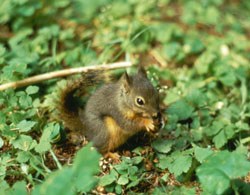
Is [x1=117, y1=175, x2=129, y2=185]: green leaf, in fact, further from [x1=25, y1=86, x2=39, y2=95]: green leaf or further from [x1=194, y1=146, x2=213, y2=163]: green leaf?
[x1=25, y1=86, x2=39, y2=95]: green leaf

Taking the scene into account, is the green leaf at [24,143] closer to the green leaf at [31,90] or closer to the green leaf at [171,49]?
the green leaf at [31,90]

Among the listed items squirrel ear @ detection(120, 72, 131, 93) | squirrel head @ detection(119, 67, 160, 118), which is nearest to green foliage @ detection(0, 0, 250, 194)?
squirrel head @ detection(119, 67, 160, 118)

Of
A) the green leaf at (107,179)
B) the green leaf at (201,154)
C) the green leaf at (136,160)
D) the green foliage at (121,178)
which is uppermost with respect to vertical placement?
the green leaf at (201,154)

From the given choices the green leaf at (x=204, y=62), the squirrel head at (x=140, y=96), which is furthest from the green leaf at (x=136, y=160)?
the green leaf at (x=204, y=62)

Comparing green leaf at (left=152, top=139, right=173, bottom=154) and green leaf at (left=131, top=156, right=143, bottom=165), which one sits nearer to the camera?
green leaf at (left=131, top=156, right=143, bottom=165)

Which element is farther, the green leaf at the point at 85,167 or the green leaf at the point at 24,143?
the green leaf at the point at 24,143

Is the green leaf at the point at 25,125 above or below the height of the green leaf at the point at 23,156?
above
